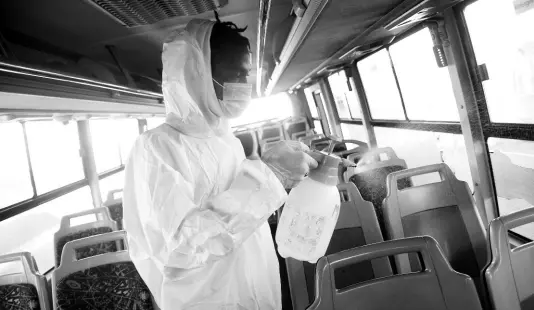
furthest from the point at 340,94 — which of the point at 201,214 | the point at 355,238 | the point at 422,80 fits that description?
the point at 201,214

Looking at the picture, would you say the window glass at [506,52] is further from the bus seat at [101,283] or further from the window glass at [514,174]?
the bus seat at [101,283]

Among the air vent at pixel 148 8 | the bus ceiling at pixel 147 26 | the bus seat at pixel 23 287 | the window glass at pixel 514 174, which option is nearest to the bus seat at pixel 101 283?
the bus seat at pixel 23 287

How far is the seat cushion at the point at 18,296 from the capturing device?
2.02m

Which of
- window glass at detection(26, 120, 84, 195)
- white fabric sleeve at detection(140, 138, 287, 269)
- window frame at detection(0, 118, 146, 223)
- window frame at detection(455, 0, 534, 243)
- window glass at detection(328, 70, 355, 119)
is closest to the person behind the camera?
white fabric sleeve at detection(140, 138, 287, 269)

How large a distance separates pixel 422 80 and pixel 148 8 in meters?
2.83

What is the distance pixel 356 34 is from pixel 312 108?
7.30m

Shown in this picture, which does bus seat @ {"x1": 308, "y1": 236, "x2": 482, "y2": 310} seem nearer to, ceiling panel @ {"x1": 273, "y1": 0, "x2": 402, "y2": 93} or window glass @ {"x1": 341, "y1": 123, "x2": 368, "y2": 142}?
ceiling panel @ {"x1": 273, "y1": 0, "x2": 402, "y2": 93}

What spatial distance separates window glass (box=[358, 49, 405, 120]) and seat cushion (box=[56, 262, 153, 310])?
11.2 feet

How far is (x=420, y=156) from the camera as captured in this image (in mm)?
3660

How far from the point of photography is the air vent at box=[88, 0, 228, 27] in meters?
1.52

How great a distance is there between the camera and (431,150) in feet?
11.0

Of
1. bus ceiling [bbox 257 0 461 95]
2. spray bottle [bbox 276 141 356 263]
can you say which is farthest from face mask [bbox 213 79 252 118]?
bus ceiling [bbox 257 0 461 95]

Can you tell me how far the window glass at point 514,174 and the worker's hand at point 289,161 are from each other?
1.91 m

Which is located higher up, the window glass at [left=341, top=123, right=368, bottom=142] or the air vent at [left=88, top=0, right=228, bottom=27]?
the air vent at [left=88, top=0, right=228, bottom=27]
